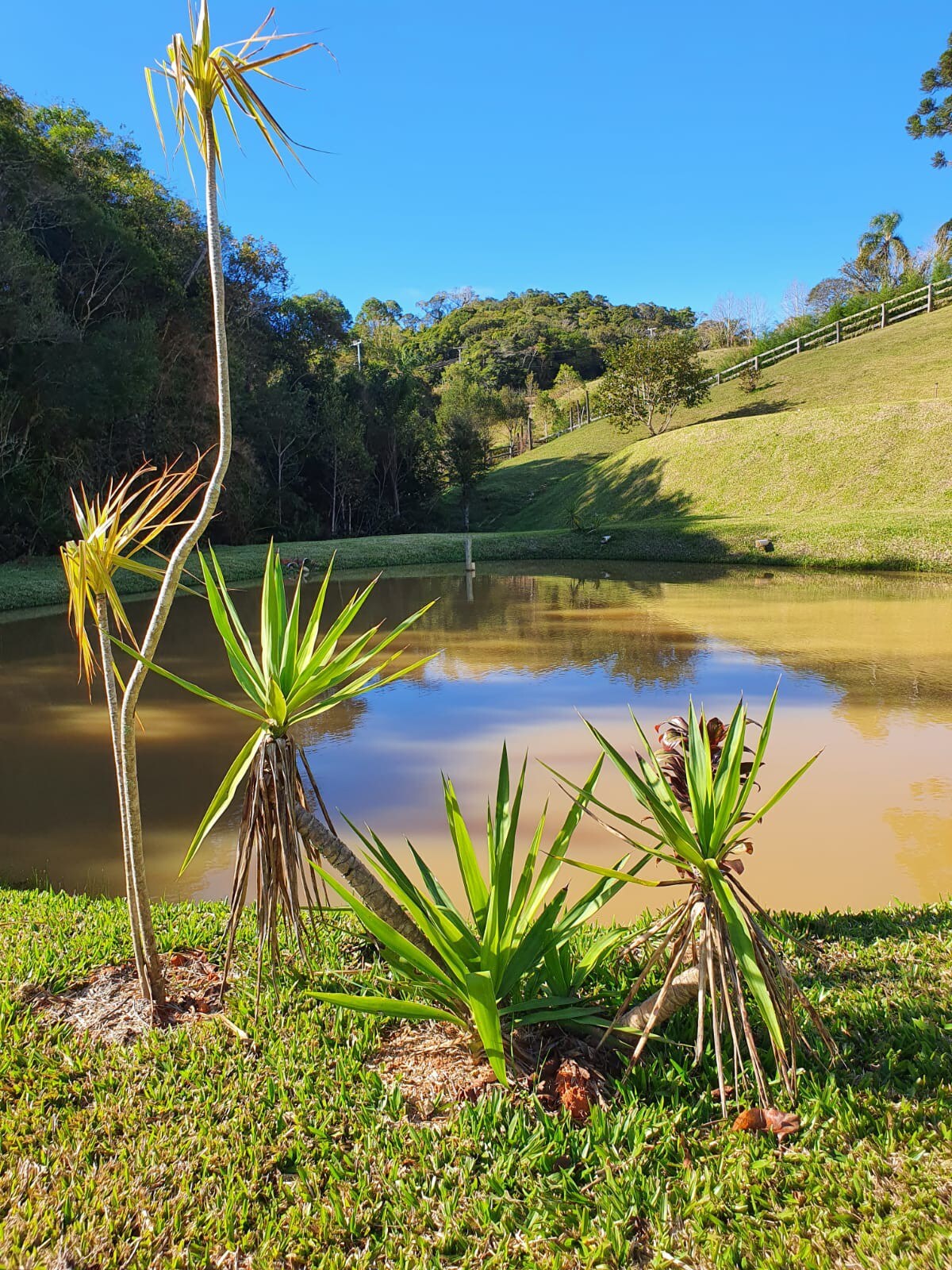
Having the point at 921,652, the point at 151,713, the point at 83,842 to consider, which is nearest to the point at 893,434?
the point at 921,652

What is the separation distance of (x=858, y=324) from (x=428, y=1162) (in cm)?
4249

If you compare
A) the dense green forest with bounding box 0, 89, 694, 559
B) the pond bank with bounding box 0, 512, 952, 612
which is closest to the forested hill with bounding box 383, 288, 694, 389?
the dense green forest with bounding box 0, 89, 694, 559

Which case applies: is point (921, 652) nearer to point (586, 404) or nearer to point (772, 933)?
point (772, 933)

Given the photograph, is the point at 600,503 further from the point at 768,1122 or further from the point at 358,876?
the point at 768,1122

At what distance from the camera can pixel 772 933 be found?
120 inches

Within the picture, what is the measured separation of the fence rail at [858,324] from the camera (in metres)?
36.2

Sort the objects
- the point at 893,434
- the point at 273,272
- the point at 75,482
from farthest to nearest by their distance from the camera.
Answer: the point at 273,272
the point at 893,434
the point at 75,482

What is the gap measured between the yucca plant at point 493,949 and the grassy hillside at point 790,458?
62.5ft

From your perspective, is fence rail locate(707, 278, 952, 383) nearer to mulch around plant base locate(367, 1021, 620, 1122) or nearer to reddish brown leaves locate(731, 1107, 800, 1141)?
mulch around plant base locate(367, 1021, 620, 1122)

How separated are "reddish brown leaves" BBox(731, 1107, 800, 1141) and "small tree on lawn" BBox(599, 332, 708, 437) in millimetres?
32746

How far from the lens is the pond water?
4137 millimetres

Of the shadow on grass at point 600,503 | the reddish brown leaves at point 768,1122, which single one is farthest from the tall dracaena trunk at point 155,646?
the shadow on grass at point 600,503

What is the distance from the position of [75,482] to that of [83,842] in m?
16.8

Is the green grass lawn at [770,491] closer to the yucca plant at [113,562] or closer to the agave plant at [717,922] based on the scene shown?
the yucca plant at [113,562]
